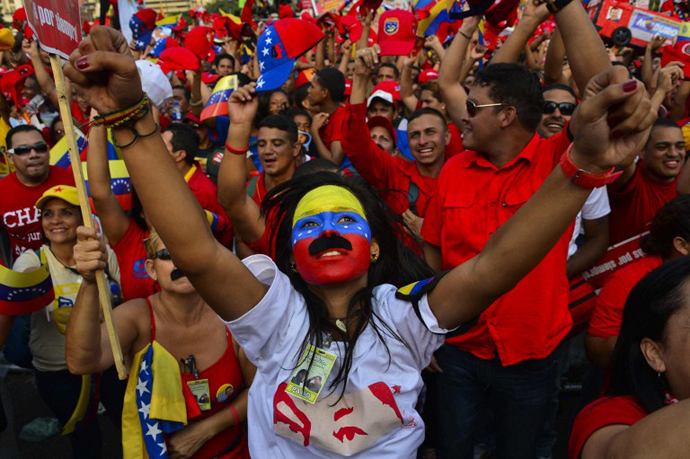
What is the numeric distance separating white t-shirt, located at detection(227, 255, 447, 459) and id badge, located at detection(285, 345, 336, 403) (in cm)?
2

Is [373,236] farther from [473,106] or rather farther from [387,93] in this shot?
[387,93]

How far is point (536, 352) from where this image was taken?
2.33 meters

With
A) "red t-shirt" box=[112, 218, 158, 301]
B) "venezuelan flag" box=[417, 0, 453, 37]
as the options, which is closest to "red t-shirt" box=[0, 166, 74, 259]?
"red t-shirt" box=[112, 218, 158, 301]

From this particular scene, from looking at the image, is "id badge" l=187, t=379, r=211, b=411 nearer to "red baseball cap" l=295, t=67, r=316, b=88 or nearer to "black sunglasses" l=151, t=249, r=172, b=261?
"black sunglasses" l=151, t=249, r=172, b=261

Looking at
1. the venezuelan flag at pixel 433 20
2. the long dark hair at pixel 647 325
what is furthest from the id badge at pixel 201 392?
the venezuelan flag at pixel 433 20

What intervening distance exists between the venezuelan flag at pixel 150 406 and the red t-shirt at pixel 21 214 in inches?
88.6

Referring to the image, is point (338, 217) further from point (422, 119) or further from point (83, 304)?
point (422, 119)

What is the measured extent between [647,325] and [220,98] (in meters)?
3.01

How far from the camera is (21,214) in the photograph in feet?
13.0

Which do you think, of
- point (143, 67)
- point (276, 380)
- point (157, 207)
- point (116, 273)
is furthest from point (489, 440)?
point (143, 67)

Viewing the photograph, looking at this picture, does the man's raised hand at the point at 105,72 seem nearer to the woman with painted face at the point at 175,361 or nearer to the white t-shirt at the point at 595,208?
the woman with painted face at the point at 175,361

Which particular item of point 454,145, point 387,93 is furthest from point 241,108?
point 387,93

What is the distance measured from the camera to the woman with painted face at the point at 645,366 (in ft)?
4.54

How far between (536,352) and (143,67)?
272 centimetres
